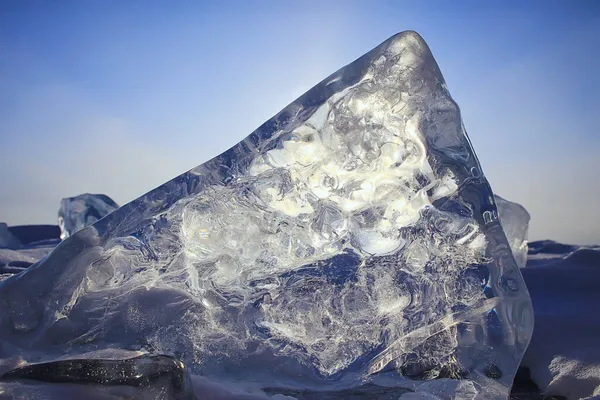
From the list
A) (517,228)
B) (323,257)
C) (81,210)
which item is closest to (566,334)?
(323,257)

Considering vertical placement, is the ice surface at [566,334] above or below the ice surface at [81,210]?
below

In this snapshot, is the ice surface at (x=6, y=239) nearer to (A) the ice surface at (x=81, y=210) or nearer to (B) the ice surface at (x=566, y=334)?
(A) the ice surface at (x=81, y=210)

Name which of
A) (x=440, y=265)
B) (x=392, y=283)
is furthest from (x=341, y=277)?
(x=440, y=265)

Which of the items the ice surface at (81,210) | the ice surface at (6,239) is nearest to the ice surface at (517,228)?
the ice surface at (81,210)

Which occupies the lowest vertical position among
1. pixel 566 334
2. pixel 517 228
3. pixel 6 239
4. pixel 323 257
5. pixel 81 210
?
pixel 566 334

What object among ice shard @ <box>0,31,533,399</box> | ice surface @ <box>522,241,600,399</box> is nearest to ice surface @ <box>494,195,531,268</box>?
ice surface @ <box>522,241,600,399</box>

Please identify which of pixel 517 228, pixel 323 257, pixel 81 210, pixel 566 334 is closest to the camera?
pixel 323 257

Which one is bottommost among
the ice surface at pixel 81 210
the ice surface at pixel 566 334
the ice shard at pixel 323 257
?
the ice surface at pixel 566 334

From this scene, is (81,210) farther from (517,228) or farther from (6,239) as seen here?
(517,228)

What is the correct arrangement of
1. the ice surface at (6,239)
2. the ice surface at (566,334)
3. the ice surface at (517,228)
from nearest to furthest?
the ice surface at (566,334), the ice surface at (517,228), the ice surface at (6,239)
